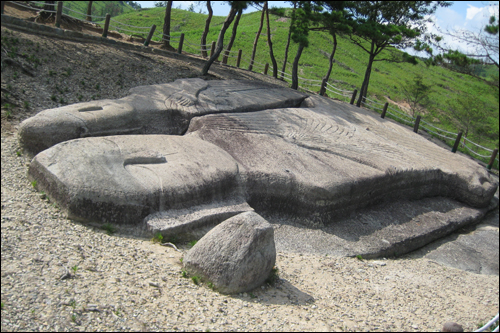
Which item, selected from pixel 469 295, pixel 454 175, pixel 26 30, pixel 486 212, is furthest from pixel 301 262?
pixel 26 30

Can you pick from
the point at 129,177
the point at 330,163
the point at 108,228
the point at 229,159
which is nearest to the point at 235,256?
the point at 108,228

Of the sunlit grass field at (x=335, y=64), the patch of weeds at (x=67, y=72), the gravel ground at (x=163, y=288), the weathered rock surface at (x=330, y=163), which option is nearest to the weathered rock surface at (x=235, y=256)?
the gravel ground at (x=163, y=288)

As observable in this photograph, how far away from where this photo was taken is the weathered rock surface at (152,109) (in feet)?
25.1

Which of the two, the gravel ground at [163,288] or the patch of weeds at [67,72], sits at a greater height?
the patch of weeds at [67,72]

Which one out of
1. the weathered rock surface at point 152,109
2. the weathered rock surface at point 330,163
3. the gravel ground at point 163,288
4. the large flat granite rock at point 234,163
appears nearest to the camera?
the gravel ground at point 163,288

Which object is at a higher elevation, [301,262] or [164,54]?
[164,54]

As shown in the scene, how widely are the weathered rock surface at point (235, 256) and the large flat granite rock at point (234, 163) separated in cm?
110

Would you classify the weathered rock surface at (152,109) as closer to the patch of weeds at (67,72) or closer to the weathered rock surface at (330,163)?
the weathered rock surface at (330,163)

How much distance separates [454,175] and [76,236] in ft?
30.6

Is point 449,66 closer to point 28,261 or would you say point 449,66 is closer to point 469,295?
point 469,295

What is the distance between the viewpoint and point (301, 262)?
698 centimetres

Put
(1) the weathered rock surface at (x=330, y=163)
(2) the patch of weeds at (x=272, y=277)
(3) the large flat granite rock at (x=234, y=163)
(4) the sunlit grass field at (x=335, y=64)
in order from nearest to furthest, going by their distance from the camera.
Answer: (2) the patch of weeds at (x=272, y=277), (3) the large flat granite rock at (x=234, y=163), (1) the weathered rock surface at (x=330, y=163), (4) the sunlit grass field at (x=335, y=64)

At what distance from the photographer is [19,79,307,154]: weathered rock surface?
766 cm

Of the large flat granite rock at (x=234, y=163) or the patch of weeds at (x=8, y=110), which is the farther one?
the patch of weeds at (x=8, y=110)
